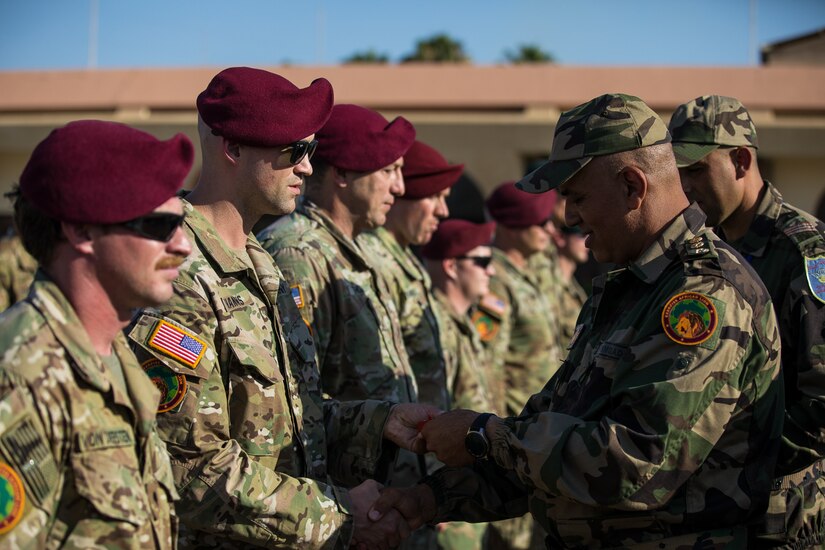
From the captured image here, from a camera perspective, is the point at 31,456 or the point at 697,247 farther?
the point at 697,247

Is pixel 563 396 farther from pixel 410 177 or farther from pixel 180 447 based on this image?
pixel 410 177

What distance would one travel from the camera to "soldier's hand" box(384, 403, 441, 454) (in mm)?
4035

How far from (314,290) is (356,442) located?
801mm

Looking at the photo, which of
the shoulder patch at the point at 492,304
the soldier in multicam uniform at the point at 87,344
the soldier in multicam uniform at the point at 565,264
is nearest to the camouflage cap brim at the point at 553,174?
the soldier in multicam uniform at the point at 87,344

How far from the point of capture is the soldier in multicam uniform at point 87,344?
232 centimetres

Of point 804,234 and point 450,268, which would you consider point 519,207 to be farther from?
point 804,234

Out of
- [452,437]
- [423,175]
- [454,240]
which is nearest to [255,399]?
[452,437]

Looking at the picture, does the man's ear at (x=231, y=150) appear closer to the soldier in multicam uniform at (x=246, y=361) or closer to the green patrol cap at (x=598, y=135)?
the soldier in multicam uniform at (x=246, y=361)

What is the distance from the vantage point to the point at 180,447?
3.19m

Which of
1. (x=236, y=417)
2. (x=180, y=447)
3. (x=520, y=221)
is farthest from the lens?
(x=520, y=221)

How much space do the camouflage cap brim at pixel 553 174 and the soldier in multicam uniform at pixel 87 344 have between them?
1377 millimetres

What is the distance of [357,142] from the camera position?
5.07m

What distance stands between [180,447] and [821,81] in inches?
656

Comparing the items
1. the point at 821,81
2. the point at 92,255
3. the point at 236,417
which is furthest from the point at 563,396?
the point at 821,81
